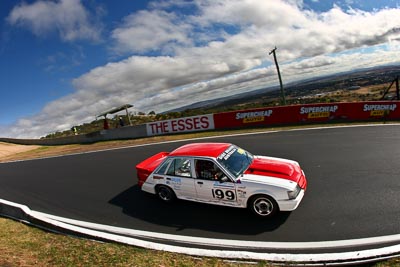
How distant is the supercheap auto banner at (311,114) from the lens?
59.5ft

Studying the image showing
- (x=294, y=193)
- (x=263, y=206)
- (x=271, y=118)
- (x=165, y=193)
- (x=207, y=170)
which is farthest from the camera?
(x=271, y=118)

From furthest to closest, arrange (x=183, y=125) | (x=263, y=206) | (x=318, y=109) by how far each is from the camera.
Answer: (x=183, y=125) < (x=318, y=109) < (x=263, y=206)

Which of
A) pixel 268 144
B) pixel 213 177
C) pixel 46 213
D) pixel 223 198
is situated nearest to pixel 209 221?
pixel 223 198

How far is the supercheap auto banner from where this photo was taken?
18.1 metres

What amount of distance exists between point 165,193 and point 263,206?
2506 millimetres

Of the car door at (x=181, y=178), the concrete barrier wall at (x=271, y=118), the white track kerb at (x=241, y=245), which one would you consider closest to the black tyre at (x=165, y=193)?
the car door at (x=181, y=178)

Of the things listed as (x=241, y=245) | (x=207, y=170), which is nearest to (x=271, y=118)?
(x=207, y=170)

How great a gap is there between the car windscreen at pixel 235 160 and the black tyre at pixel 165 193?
5.17 feet

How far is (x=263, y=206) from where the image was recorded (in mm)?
5625

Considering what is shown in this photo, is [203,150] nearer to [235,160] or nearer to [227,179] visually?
[235,160]

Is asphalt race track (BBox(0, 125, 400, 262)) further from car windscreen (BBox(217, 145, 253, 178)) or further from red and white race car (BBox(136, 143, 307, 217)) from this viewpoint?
car windscreen (BBox(217, 145, 253, 178))

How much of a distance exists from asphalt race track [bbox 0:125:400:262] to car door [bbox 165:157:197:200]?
0.40 meters

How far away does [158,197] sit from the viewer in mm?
7105

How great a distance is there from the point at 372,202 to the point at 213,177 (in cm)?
359
